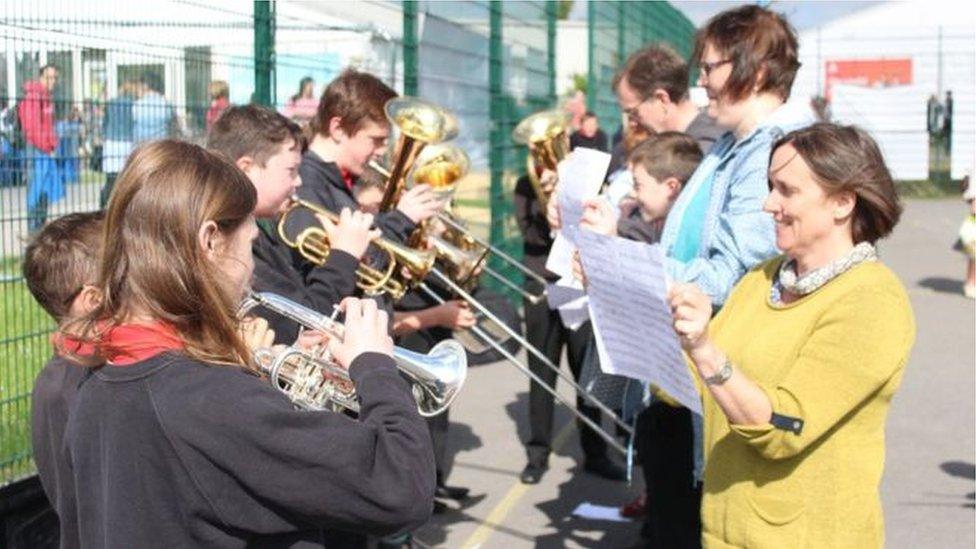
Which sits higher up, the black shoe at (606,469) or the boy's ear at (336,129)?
the boy's ear at (336,129)

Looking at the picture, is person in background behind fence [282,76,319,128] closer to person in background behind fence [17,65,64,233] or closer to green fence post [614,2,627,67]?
person in background behind fence [17,65,64,233]

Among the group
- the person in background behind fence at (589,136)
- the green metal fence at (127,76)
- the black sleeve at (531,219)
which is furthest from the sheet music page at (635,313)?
the person in background behind fence at (589,136)

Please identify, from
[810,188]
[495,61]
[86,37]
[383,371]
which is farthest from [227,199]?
[495,61]

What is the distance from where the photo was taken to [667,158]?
4.80 metres

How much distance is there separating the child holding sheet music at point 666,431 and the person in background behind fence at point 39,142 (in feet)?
5.66

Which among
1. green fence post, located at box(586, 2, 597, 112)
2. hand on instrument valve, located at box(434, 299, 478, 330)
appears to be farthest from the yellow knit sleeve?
green fence post, located at box(586, 2, 597, 112)

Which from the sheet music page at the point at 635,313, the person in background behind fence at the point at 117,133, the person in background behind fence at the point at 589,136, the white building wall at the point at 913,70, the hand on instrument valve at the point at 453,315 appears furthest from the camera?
the white building wall at the point at 913,70

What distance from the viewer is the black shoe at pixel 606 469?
22.9ft

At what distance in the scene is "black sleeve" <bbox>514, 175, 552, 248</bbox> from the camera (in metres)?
7.21

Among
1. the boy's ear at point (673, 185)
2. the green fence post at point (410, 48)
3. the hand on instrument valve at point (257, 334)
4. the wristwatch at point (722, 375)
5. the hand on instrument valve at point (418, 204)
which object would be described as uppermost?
the green fence post at point (410, 48)

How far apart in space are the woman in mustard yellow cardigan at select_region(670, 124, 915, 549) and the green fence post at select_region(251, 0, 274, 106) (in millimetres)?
2918

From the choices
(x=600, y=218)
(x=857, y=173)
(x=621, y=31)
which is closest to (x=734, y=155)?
(x=600, y=218)

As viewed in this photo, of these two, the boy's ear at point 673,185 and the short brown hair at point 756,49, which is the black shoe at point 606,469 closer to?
the boy's ear at point 673,185

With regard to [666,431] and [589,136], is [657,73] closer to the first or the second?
[666,431]
